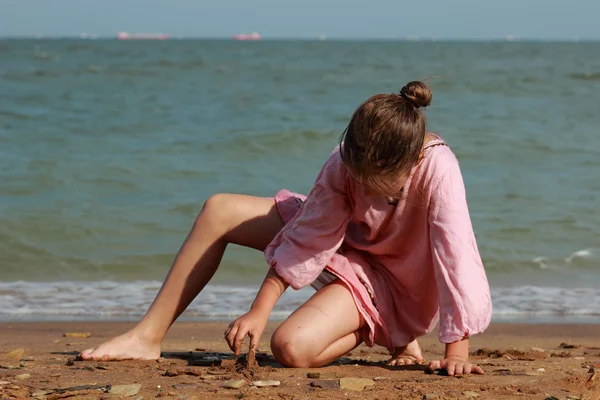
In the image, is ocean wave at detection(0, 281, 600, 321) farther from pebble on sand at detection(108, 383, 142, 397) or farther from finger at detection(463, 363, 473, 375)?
pebble on sand at detection(108, 383, 142, 397)

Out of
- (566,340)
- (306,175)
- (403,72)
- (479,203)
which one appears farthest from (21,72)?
(566,340)

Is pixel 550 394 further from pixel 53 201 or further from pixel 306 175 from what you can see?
pixel 306 175

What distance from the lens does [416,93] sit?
8.08 feet

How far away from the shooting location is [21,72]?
21.3 meters

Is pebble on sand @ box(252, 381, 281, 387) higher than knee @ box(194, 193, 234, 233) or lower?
lower

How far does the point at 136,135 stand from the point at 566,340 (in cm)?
784

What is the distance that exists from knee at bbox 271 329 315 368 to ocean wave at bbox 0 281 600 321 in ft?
5.19

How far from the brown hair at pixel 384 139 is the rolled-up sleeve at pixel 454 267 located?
18cm

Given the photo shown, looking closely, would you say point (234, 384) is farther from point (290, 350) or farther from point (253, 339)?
point (290, 350)

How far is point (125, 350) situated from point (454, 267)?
1.13 m

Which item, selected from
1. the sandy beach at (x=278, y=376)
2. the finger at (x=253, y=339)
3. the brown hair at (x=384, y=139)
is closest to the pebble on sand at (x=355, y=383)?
the sandy beach at (x=278, y=376)

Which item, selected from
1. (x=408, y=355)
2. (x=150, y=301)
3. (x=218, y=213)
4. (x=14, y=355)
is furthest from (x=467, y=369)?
(x=150, y=301)

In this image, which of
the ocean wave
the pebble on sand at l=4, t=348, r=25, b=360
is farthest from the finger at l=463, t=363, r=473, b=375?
the ocean wave

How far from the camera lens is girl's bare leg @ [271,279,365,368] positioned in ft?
8.83
